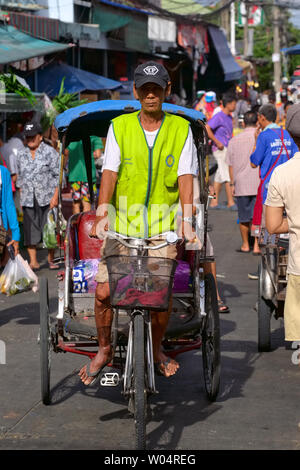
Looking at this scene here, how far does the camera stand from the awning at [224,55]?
3265 centimetres

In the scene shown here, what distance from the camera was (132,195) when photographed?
223 inches

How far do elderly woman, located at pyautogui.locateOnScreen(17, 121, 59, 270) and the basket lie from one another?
6695mm

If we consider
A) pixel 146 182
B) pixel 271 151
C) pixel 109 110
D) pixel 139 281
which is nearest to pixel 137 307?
pixel 139 281

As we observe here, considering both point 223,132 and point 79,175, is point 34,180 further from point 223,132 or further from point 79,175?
point 223,132

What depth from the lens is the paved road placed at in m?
5.45

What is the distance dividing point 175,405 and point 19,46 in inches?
368

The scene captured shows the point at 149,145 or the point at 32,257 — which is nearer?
the point at 149,145

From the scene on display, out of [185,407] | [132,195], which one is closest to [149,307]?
[132,195]

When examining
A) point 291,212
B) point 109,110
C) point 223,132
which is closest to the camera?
point 291,212

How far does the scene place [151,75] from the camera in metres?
5.53

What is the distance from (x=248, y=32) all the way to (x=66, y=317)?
5251 centimetres

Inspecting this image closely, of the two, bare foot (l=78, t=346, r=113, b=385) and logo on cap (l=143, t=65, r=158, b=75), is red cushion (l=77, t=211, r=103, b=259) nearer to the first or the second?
bare foot (l=78, t=346, r=113, b=385)

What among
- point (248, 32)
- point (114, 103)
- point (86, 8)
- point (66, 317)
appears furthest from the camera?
point (248, 32)

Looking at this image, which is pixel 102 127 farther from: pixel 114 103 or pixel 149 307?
pixel 149 307
